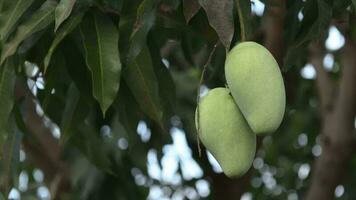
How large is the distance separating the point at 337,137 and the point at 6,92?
4.24ft

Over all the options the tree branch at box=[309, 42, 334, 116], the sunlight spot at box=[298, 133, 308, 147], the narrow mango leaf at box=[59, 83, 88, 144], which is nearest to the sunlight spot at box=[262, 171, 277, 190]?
the sunlight spot at box=[298, 133, 308, 147]

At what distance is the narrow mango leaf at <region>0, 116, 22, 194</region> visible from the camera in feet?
4.92

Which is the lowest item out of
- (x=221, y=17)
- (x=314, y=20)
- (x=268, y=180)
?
(x=268, y=180)

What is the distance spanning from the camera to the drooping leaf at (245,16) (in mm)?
1184

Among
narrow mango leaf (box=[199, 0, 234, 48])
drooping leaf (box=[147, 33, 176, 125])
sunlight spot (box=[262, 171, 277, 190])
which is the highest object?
narrow mango leaf (box=[199, 0, 234, 48])

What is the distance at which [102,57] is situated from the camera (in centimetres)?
128

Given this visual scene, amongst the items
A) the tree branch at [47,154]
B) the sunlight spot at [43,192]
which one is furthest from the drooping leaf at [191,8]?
the sunlight spot at [43,192]

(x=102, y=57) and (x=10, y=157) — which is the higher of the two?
(x=102, y=57)

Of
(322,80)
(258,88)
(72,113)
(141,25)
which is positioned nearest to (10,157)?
(72,113)

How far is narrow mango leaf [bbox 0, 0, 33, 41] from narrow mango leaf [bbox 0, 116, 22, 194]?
0.79ft

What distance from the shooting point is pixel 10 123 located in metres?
1.50

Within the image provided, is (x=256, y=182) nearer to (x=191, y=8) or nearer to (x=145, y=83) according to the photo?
(x=145, y=83)

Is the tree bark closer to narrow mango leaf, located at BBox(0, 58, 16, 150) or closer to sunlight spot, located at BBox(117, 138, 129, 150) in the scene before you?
sunlight spot, located at BBox(117, 138, 129, 150)

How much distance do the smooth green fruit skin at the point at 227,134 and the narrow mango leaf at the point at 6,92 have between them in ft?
1.33
